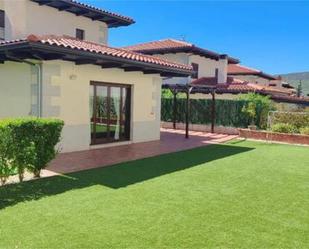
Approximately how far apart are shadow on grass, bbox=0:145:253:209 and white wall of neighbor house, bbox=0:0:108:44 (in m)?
9.39

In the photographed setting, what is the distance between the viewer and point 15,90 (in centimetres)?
1333

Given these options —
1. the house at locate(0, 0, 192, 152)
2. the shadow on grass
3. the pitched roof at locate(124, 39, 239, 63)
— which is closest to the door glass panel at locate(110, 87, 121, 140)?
the house at locate(0, 0, 192, 152)

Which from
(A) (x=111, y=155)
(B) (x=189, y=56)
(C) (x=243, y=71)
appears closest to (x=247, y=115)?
(B) (x=189, y=56)

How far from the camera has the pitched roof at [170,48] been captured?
1162 inches

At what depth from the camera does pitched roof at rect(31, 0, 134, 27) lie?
17.5 metres

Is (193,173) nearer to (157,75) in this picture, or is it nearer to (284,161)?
(284,161)

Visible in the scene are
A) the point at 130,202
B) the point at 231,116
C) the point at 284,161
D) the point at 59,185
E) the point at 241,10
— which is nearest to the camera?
the point at 130,202

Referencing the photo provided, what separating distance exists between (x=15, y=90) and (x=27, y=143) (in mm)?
5218

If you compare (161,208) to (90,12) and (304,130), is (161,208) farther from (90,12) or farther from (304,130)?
(304,130)

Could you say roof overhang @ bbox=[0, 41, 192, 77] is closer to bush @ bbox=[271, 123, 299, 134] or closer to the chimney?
bush @ bbox=[271, 123, 299, 134]

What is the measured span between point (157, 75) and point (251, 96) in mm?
7686

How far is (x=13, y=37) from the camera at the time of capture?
17484 mm

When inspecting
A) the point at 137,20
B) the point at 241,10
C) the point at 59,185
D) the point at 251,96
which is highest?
the point at 241,10

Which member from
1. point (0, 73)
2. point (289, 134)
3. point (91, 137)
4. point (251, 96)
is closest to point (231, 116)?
point (251, 96)
